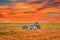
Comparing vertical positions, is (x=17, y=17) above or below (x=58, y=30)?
above

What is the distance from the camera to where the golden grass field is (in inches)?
204

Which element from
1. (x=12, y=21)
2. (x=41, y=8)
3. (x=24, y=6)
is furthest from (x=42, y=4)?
(x=12, y=21)

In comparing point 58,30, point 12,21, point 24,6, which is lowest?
point 58,30

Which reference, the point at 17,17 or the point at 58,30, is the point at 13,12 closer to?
the point at 17,17

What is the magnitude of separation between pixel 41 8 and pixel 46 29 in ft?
1.75

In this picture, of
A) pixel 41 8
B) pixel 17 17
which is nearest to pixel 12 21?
pixel 17 17

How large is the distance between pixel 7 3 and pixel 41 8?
84 centimetres

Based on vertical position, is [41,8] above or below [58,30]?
above

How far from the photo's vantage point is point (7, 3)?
209 inches

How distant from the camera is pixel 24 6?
5324 mm

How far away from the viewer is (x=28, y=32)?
5.21 m

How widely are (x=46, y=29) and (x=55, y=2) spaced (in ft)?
2.29

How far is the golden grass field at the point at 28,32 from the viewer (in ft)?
17.0

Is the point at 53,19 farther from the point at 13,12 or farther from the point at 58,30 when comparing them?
the point at 13,12
